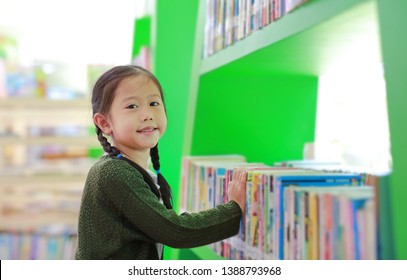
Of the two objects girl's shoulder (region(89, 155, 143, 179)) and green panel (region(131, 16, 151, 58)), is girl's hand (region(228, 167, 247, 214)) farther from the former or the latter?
green panel (region(131, 16, 151, 58))

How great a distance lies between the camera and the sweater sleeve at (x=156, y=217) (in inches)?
42.1

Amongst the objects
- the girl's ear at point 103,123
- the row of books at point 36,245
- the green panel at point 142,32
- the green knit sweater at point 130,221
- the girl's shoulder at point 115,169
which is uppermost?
the green panel at point 142,32

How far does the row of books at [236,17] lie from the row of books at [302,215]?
362 millimetres

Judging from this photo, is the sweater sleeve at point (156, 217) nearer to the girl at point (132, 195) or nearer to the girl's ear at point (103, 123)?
the girl at point (132, 195)

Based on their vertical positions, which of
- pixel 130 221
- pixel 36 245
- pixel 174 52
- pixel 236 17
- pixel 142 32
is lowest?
pixel 36 245

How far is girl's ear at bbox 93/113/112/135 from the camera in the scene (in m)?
1.27

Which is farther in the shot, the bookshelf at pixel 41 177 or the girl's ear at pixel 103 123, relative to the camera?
the bookshelf at pixel 41 177

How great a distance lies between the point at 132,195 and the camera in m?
1.08

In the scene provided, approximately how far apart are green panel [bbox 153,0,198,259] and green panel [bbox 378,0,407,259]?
60.1 inches

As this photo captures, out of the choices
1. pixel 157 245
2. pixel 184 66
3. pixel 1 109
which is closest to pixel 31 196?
pixel 1 109

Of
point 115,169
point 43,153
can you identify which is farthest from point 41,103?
point 115,169

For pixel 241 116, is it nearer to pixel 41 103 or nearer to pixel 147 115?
pixel 147 115

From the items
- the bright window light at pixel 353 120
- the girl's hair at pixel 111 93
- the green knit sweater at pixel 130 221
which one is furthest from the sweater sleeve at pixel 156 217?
the bright window light at pixel 353 120

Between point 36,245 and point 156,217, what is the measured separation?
230cm
